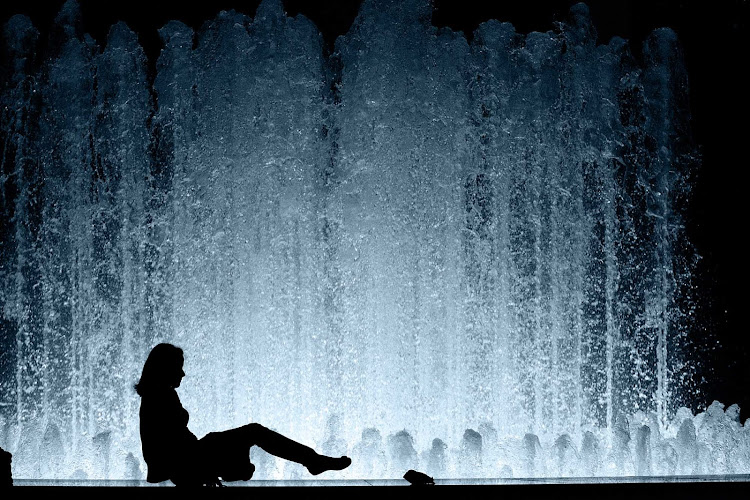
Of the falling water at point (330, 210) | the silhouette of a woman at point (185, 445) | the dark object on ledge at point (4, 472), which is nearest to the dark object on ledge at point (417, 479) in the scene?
the silhouette of a woman at point (185, 445)

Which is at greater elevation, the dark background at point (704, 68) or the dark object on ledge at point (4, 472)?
the dark background at point (704, 68)

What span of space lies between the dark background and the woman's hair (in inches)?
323

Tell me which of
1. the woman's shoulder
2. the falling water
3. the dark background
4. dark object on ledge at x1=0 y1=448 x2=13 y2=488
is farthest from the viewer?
the dark background

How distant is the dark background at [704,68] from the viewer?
12.9m

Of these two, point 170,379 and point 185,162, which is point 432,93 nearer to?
point 185,162

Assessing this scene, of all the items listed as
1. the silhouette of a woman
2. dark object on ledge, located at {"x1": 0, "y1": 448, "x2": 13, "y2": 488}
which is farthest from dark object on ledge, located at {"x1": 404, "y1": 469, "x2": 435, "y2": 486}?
dark object on ledge, located at {"x1": 0, "y1": 448, "x2": 13, "y2": 488}

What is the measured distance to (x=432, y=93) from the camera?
371 inches

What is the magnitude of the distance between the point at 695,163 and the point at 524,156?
2325mm

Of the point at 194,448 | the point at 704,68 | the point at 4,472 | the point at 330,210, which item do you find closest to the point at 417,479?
the point at 194,448

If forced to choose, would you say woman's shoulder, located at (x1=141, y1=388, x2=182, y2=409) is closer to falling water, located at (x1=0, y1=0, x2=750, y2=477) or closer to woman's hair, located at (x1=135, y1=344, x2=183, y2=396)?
woman's hair, located at (x1=135, y1=344, x2=183, y2=396)

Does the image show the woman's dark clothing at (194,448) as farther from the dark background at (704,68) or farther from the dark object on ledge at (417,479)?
the dark background at (704,68)

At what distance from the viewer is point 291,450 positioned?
5.08 m

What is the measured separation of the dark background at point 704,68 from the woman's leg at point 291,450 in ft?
28.1

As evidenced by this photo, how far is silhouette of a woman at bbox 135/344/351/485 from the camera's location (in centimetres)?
501
